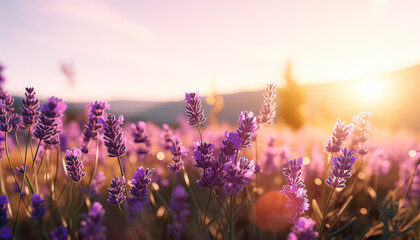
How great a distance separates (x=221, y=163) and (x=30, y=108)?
110cm

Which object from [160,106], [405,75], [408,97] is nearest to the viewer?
[408,97]

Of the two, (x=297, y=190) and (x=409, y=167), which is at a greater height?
(x=297, y=190)

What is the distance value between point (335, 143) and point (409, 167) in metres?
2.45

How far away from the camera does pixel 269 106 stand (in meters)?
1.93

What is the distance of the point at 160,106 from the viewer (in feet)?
263

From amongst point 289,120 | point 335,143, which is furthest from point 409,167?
point 289,120

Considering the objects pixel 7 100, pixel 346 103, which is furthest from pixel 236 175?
pixel 346 103

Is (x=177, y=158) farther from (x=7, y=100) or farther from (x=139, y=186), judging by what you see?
(x=7, y=100)

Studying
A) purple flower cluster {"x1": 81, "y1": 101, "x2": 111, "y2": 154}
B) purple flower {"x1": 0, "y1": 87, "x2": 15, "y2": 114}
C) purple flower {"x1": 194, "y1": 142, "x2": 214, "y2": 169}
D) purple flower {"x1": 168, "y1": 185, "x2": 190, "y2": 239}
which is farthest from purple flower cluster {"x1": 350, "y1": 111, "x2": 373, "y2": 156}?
purple flower {"x1": 0, "y1": 87, "x2": 15, "y2": 114}

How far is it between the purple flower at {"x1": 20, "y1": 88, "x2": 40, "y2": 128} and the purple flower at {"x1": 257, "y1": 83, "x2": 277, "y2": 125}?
4.22 feet

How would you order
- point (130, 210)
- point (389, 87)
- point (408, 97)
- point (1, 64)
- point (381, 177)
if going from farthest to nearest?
point (389, 87)
point (408, 97)
point (381, 177)
point (1, 64)
point (130, 210)

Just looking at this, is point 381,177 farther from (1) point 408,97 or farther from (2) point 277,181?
(1) point 408,97

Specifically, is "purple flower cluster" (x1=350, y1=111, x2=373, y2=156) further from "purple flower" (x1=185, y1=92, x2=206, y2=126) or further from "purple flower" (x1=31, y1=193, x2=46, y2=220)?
"purple flower" (x1=31, y1=193, x2=46, y2=220)

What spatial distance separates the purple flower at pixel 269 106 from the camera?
1.88 metres
